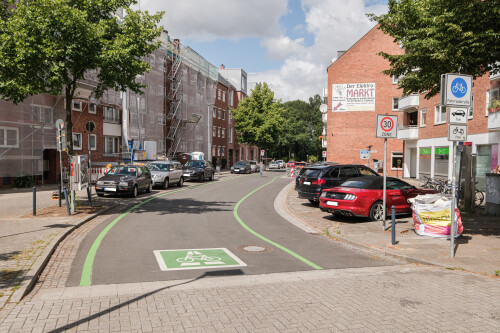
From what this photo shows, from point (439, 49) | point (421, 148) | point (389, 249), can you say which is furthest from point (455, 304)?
point (421, 148)

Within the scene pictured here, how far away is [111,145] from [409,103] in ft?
86.3

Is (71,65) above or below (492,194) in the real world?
above

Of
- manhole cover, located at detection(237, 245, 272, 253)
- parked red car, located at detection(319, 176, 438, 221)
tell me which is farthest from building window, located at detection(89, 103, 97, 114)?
manhole cover, located at detection(237, 245, 272, 253)

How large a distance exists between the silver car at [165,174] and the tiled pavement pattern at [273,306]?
59.3ft

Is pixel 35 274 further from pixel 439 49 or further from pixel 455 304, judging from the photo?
pixel 439 49

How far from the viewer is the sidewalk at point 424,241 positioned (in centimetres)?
741

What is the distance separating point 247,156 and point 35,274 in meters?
76.3

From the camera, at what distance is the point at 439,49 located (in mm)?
9602

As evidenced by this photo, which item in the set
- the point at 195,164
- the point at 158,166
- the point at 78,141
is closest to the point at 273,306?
the point at 158,166

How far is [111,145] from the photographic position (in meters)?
34.1

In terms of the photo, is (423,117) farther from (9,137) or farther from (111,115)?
(9,137)

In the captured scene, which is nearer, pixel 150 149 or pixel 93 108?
pixel 93 108

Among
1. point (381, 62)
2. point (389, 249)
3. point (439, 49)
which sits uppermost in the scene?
point (381, 62)

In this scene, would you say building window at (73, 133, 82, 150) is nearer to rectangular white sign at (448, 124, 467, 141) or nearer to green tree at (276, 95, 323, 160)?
rectangular white sign at (448, 124, 467, 141)
